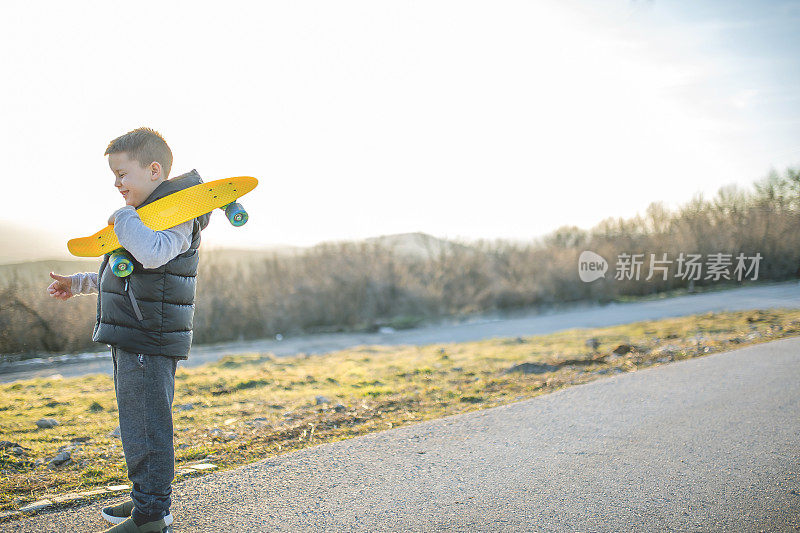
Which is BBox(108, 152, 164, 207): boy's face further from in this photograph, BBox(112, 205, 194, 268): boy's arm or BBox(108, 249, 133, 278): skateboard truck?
BBox(108, 249, 133, 278): skateboard truck

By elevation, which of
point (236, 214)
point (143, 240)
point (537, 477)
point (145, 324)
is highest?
point (236, 214)

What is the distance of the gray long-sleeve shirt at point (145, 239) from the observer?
2.48 meters

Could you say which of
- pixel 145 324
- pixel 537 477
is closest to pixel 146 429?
pixel 145 324

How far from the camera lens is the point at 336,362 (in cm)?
962

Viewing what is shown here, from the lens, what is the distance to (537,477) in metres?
3.33

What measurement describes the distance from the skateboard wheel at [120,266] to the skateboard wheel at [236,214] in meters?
0.52

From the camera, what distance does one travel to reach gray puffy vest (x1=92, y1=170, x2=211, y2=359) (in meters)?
2.64

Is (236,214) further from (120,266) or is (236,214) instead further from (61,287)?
(61,287)

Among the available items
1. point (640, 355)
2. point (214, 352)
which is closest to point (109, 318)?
point (640, 355)

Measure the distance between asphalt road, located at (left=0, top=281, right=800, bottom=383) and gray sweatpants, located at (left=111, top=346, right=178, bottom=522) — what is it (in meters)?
7.69

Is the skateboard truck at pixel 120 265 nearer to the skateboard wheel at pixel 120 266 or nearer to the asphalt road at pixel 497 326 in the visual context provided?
the skateboard wheel at pixel 120 266

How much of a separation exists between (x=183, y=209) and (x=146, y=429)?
3.36ft

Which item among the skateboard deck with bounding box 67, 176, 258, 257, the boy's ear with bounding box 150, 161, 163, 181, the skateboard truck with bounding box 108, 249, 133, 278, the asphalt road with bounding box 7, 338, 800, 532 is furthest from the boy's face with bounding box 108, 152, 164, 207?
the asphalt road with bounding box 7, 338, 800, 532

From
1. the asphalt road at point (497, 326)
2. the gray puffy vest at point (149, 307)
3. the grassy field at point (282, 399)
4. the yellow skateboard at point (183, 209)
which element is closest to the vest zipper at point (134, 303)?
the gray puffy vest at point (149, 307)
